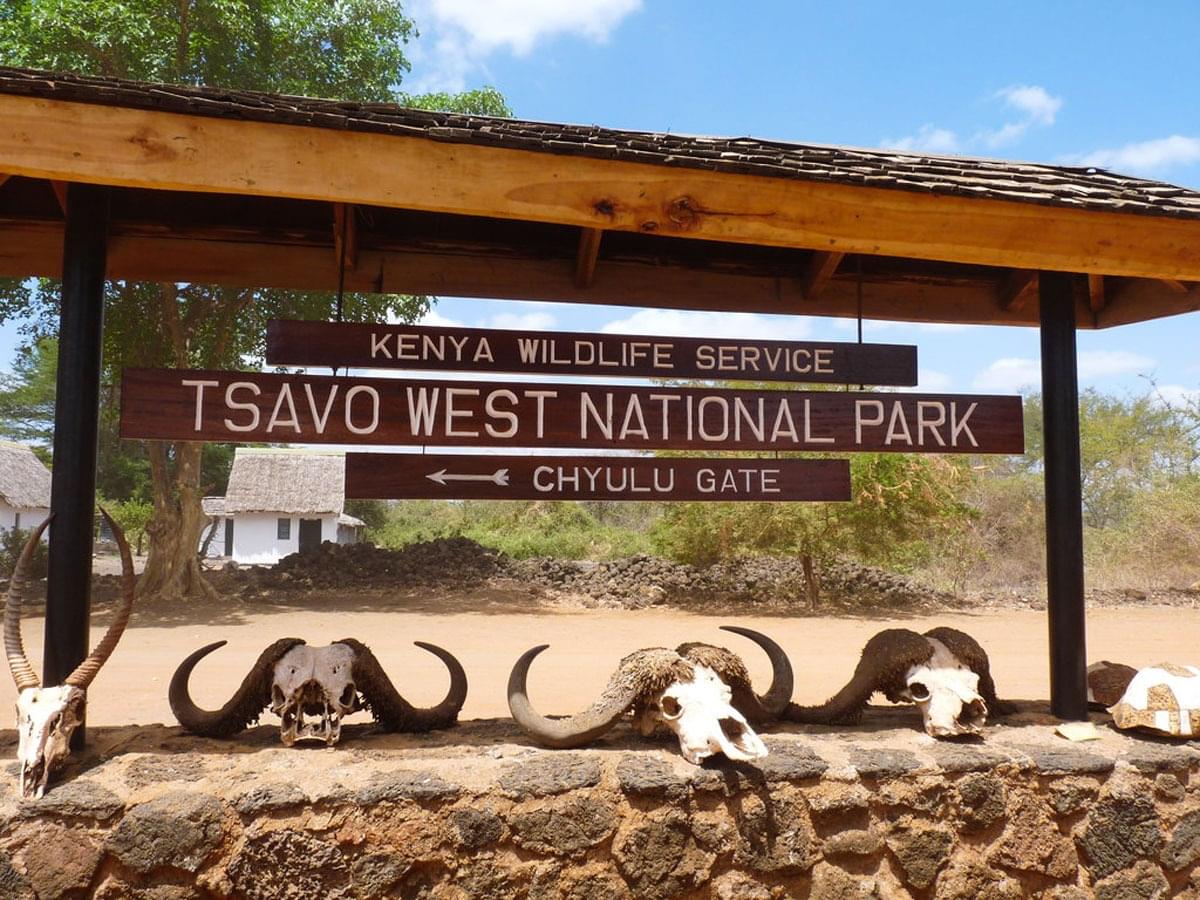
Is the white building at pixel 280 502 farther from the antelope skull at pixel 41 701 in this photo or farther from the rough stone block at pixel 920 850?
the rough stone block at pixel 920 850

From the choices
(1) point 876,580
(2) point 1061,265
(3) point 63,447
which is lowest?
(1) point 876,580

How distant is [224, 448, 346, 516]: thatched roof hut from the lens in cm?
3134

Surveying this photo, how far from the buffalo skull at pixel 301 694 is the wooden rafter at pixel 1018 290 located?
3569mm

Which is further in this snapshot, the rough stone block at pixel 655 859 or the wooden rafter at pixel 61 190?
the wooden rafter at pixel 61 190

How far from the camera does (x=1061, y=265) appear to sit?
377cm

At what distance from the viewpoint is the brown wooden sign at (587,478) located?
11.9ft

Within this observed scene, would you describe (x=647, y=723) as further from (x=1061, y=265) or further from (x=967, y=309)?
(x=967, y=309)

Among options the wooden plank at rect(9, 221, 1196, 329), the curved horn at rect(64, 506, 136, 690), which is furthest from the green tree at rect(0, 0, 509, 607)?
the curved horn at rect(64, 506, 136, 690)

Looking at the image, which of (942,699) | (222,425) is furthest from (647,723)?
(222,425)

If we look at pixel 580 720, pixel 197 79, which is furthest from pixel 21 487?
pixel 580 720

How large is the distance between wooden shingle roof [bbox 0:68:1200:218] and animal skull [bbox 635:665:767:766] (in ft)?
6.80

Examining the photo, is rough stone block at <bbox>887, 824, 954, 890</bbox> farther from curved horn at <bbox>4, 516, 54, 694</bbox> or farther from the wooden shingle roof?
curved horn at <bbox>4, 516, 54, 694</bbox>

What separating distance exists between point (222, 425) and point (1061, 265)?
3700 millimetres

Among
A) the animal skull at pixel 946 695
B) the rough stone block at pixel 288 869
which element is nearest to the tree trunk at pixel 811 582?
the animal skull at pixel 946 695
